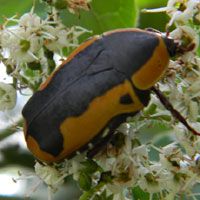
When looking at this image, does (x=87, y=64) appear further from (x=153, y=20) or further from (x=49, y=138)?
(x=153, y=20)

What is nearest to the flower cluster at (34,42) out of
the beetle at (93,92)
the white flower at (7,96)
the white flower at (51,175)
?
the white flower at (7,96)

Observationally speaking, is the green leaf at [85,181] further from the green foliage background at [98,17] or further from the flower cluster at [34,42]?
the green foliage background at [98,17]

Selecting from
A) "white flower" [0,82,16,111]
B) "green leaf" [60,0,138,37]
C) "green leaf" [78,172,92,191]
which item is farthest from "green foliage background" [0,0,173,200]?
"green leaf" [78,172,92,191]

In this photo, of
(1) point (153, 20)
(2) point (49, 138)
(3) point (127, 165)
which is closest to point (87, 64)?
(2) point (49, 138)

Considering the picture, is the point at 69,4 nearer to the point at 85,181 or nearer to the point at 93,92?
the point at 93,92

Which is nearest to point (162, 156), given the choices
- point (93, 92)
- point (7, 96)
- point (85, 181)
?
point (85, 181)

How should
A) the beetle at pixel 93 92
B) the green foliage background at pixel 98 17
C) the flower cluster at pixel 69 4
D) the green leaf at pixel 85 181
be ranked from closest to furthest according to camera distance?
the beetle at pixel 93 92, the green leaf at pixel 85 181, the flower cluster at pixel 69 4, the green foliage background at pixel 98 17
